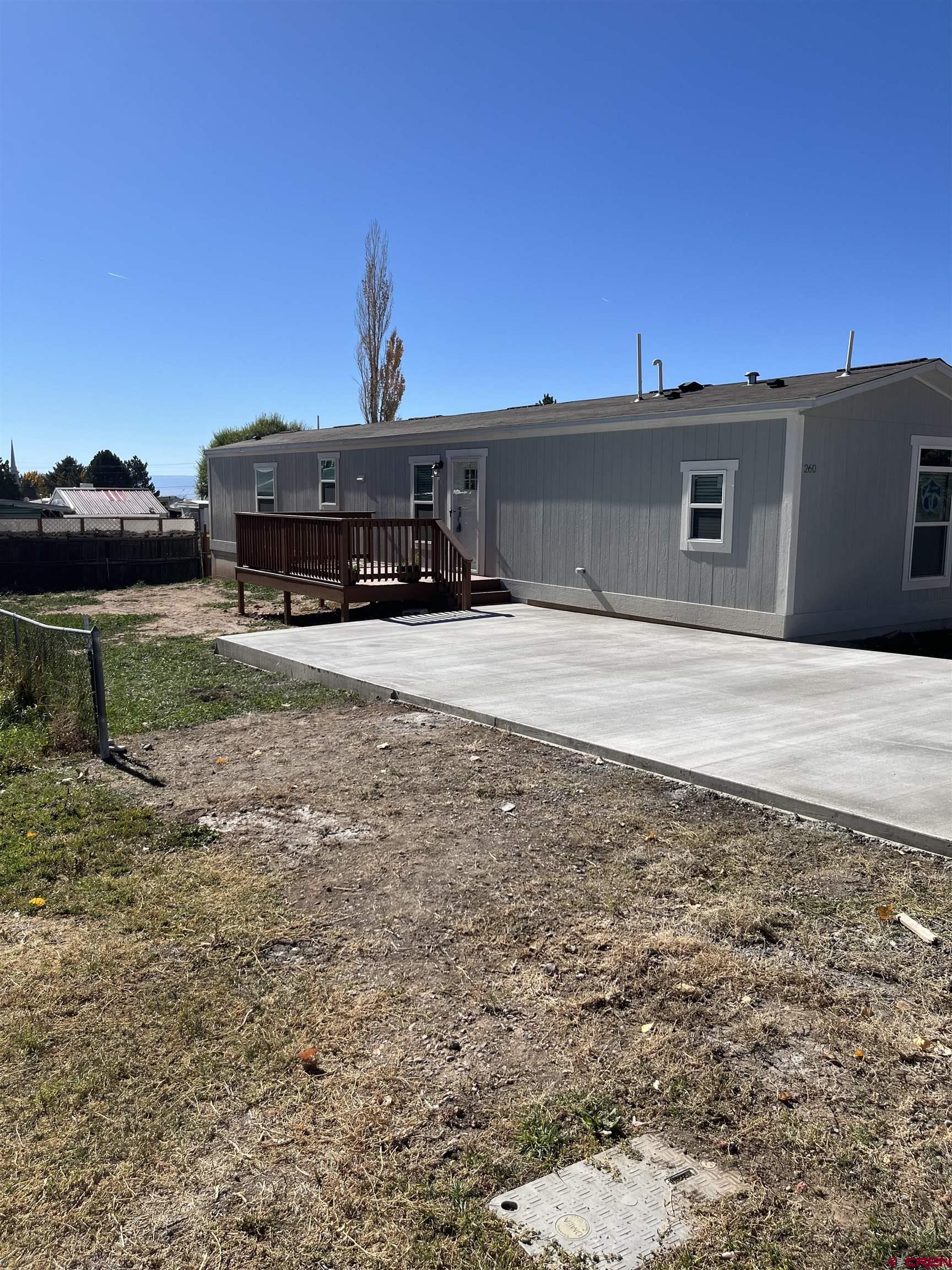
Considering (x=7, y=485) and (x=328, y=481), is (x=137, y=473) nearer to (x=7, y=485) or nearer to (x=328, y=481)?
(x=7, y=485)

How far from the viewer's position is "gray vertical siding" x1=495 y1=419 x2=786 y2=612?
1031 centimetres

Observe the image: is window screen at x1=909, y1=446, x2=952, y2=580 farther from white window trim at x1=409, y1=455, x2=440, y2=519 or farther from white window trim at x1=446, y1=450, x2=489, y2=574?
white window trim at x1=409, y1=455, x2=440, y2=519

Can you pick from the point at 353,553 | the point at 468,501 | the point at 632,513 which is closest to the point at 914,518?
the point at 632,513

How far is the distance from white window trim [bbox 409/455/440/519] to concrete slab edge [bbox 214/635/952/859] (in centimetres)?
655

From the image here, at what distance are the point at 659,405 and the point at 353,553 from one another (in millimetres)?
4309

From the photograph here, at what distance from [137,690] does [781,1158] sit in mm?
6995

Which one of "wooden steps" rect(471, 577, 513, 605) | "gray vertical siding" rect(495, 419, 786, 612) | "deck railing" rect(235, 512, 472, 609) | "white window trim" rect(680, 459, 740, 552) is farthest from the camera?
"wooden steps" rect(471, 577, 513, 605)

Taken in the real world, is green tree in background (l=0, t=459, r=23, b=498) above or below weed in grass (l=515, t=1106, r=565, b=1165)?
above

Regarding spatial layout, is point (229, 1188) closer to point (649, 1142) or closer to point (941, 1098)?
point (649, 1142)

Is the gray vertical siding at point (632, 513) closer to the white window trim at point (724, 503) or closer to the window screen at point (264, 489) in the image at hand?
the white window trim at point (724, 503)

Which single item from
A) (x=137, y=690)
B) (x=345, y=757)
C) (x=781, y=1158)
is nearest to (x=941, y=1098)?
(x=781, y=1158)

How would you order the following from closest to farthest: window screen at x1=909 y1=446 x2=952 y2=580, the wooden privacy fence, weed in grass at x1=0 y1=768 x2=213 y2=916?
weed in grass at x1=0 y1=768 x2=213 y2=916 < window screen at x1=909 y1=446 x2=952 y2=580 < the wooden privacy fence

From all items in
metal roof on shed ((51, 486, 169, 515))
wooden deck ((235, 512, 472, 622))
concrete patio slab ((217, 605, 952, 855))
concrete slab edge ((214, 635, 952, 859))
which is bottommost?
concrete slab edge ((214, 635, 952, 859))

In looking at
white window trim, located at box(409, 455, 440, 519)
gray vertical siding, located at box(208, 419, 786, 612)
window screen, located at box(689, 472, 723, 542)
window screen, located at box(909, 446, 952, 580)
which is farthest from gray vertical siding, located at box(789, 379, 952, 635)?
white window trim, located at box(409, 455, 440, 519)
